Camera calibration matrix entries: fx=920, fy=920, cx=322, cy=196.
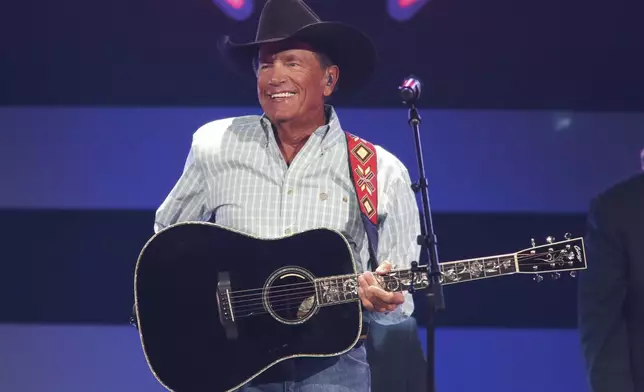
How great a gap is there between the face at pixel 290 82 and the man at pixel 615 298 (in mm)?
1240

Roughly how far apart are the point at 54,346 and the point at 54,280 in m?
0.37

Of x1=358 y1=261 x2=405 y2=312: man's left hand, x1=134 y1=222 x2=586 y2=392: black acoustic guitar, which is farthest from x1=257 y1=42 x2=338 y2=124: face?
x1=358 y1=261 x2=405 y2=312: man's left hand

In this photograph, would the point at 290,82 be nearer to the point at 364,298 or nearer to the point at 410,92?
the point at 410,92

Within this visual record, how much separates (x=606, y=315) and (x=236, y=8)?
8.94 feet

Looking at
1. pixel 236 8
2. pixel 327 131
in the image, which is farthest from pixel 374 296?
pixel 236 8

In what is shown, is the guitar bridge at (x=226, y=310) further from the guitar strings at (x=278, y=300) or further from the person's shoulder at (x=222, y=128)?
the person's shoulder at (x=222, y=128)

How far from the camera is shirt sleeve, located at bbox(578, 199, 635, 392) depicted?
3.40m

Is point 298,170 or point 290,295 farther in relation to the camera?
point 298,170

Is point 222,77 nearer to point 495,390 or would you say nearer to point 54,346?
point 54,346

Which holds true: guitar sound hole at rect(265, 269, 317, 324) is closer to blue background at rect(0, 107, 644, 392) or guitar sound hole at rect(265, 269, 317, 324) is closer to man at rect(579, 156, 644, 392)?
man at rect(579, 156, 644, 392)

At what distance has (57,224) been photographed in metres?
5.16

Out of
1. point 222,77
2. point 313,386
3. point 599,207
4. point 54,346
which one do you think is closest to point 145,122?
point 222,77

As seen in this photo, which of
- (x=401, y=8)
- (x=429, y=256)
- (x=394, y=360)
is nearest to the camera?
(x=429, y=256)

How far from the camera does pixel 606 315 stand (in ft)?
11.2
